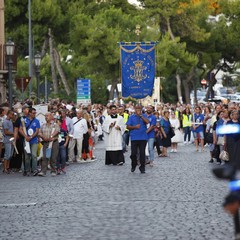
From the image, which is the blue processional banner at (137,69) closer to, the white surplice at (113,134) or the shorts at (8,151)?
the white surplice at (113,134)

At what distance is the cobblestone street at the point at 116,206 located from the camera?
12.9 m

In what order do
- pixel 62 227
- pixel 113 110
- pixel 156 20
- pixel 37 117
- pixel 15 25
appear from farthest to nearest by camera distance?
1. pixel 156 20
2. pixel 15 25
3. pixel 113 110
4. pixel 37 117
5. pixel 62 227

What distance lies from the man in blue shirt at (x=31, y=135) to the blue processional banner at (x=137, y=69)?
21.4m

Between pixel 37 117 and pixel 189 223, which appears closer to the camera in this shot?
pixel 189 223

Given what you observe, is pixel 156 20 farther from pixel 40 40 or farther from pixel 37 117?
pixel 37 117

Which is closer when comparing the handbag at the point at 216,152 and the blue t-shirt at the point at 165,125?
the handbag at the point at 216,152

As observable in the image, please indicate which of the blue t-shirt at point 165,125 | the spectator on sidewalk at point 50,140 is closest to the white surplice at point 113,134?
the spectator on sidewalk at point 50,140

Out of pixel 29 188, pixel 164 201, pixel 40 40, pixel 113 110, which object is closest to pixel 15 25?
pixel 40 40

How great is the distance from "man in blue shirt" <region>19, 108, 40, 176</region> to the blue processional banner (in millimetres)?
21350

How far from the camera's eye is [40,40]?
55.8m

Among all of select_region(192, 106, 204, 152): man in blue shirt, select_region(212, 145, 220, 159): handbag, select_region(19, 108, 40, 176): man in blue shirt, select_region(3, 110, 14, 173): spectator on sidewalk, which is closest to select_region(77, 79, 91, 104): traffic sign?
select_region(192, 106, 204, 152): man in blue shirt

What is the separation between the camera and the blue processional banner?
46.0m

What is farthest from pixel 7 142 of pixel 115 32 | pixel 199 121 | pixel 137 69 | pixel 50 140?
pixel 115 32

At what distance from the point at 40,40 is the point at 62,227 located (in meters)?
42.8
